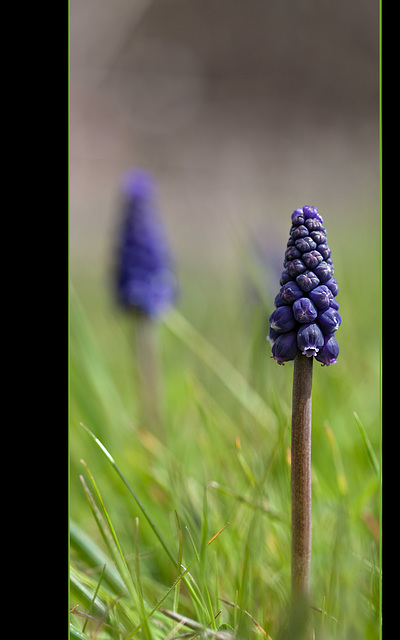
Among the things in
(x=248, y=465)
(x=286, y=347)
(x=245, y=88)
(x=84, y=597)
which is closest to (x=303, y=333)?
(x=286, y=347)

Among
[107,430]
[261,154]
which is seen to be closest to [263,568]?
[107,430]

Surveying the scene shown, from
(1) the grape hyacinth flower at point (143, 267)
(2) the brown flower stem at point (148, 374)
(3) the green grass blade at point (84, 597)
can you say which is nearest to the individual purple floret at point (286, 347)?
(3) the green grass blade at point (84, 597)

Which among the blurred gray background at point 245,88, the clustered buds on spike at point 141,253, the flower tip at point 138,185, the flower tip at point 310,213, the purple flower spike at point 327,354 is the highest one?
the blurred gray background at point 245,88

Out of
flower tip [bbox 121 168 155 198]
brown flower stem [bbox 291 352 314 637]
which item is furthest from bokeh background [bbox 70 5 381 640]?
flower tip [bbox 121 168 155 198]

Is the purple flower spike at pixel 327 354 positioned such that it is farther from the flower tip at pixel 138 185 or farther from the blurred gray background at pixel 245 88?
the flower tip at pixel 138 185

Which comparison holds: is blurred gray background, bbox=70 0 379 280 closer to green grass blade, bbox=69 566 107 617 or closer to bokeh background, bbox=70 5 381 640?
bokeh background, bbox=70 5 381 640

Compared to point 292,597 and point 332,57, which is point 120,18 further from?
point 292,597

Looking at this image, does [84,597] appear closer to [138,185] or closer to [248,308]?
[138,185]
